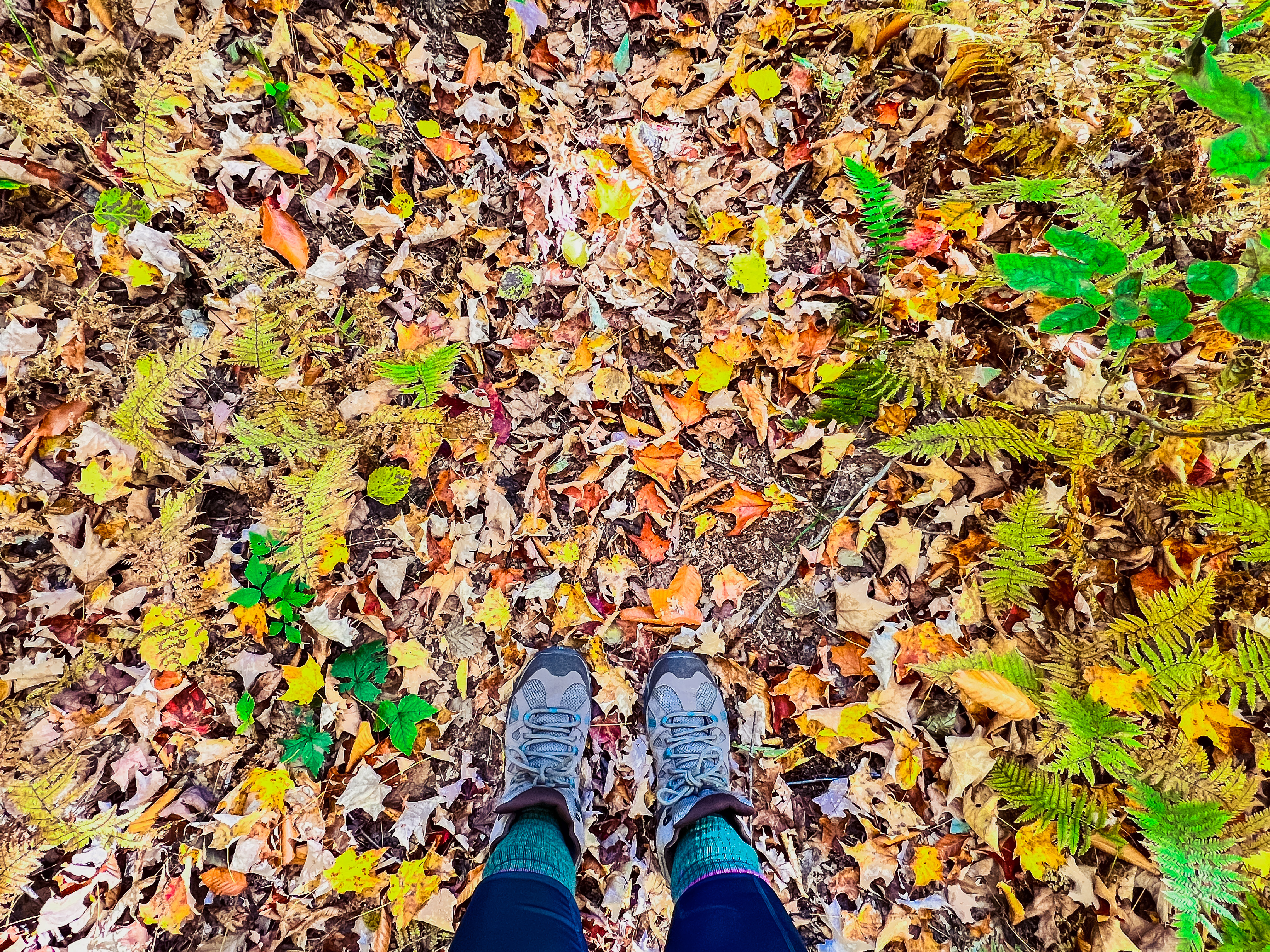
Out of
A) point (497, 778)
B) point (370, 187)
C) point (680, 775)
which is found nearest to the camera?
point (680, 775)

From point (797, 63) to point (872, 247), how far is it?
0.84 metres

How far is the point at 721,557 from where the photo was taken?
90.9 inches

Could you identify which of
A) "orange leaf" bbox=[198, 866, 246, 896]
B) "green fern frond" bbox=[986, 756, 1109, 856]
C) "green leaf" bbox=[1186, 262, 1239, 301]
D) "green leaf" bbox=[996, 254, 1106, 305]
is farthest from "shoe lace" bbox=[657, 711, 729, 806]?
"green leaf" bbox=[1186, 262, 1239, 301]

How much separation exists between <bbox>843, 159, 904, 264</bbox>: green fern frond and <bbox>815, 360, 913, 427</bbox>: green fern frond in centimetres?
45

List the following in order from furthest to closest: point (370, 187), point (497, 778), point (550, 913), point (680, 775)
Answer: point (370, 187) < point (497, 778) < point (680, 775) < point (550, 913)

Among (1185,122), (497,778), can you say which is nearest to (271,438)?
(497,778)

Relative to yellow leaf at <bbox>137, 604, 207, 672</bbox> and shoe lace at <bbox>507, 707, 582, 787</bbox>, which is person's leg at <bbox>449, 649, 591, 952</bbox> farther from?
yellow leaf at <bbox>137, 604, 207, 672</bbox>

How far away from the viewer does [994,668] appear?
6.69ft

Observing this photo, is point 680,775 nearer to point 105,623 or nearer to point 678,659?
point 678,659

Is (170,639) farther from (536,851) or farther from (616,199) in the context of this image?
(616,199)

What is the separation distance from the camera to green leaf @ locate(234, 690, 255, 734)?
7.09 ft

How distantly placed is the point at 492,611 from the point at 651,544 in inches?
26.9

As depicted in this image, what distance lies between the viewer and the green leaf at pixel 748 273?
2.34 metres

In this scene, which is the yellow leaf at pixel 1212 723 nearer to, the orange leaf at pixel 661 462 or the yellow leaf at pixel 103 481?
the orange leaf at pixel 661 462
